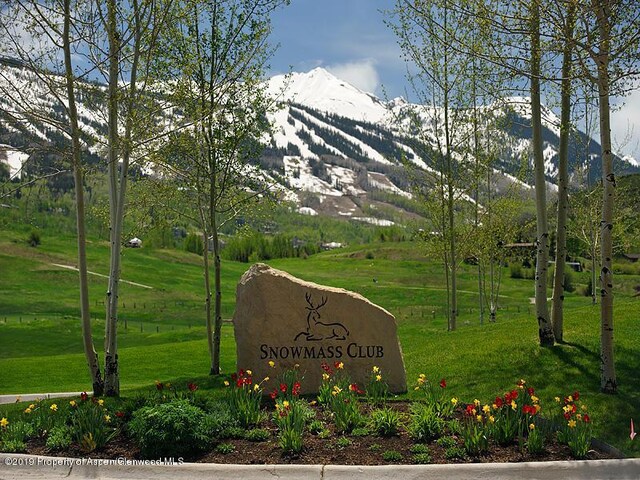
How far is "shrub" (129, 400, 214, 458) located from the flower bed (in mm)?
16

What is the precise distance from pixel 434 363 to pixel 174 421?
9982 millimetres

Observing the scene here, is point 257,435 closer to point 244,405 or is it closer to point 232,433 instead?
point 232,433

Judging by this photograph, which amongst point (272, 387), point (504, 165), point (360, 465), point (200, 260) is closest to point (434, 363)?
point (272, 387)

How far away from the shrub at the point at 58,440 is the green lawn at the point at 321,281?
7720mm

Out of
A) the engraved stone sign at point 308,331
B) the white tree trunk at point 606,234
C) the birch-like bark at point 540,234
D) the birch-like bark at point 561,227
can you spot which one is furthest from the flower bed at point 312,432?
the birch-like bark at point 561,227

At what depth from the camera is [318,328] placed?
599 inches

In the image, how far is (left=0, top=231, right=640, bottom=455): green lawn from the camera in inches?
578

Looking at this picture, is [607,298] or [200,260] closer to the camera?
[607,298]

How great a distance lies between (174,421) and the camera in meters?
9.91

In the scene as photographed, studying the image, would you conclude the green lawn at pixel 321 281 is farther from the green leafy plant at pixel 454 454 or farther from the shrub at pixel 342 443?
the shrub at pixel 342 443

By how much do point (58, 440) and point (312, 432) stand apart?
434 centimetres

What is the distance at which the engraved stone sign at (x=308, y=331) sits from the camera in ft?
49.3

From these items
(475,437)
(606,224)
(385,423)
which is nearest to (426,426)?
(385,423)

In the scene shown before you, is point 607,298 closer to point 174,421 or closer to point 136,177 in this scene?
point 174,421
